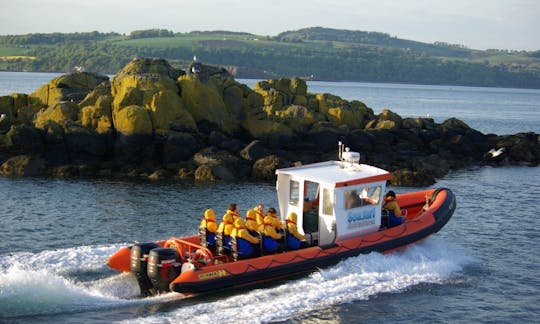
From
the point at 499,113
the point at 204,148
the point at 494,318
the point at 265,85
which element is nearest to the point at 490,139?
the point at 265,85

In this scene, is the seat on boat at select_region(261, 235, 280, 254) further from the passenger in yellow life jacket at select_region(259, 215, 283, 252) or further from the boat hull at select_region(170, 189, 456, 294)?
the boat hull at select_region(170, 189, 456, 294)

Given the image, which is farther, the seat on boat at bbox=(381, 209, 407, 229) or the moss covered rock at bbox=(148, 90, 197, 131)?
the moss covered rock at bbox=(148, 90, 197, 131)

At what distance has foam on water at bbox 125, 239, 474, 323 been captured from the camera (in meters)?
12.7

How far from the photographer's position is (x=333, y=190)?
1532 cm

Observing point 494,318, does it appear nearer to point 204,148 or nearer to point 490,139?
point 204,148

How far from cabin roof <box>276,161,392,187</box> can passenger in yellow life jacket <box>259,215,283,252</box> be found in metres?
1.43

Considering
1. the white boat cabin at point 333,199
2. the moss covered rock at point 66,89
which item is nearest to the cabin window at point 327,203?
the white boat cabin at point 333,199

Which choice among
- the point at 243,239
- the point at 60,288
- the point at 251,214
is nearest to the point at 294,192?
the point at 251,214

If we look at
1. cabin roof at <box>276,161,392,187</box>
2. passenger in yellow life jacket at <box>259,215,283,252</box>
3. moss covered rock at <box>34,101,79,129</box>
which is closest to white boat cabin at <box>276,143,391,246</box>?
cabin roof at <box>276,161,392,187</box>

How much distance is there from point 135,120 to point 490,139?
18404 mm

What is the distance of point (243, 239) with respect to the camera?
14.5m

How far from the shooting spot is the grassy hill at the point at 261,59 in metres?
136

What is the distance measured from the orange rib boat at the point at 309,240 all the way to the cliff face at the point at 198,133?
10497mm

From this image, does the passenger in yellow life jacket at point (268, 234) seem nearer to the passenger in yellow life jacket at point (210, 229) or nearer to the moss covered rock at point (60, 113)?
the passenger in yellow life jacket at point (210, 229)
